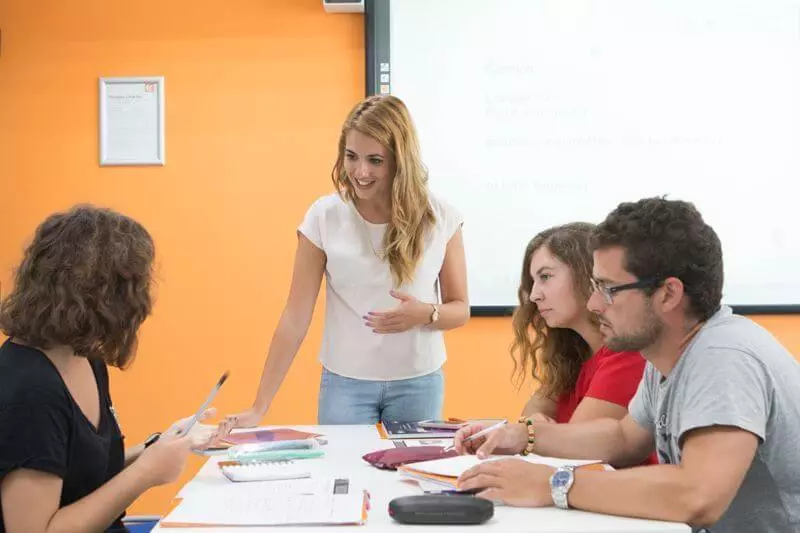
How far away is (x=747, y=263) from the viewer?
3.59 meters

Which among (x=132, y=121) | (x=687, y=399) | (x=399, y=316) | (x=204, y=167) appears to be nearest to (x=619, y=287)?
(x=687, y=399)

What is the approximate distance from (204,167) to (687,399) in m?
2.51

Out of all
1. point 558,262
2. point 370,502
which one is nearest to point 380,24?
point 558,262

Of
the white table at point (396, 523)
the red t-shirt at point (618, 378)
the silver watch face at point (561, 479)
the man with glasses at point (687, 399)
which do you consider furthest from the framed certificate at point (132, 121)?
the silver watch face at point (561, 479)

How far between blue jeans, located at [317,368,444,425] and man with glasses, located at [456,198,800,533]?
91 cm

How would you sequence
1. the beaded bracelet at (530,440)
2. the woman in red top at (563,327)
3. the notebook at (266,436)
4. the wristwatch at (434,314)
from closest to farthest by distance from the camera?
1. the beaded bracelet at (530,440)
2. the notebook at (266,436)
3. the woman in red top at (563,327)
4. the wristwatch at (434,314)

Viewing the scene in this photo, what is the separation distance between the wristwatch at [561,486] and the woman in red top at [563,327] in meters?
0.54

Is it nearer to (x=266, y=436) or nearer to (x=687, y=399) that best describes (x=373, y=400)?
(x=266, y=436)

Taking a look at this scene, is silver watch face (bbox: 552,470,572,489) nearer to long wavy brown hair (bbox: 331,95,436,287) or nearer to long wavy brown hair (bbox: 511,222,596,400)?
long wavy brown hair (bbox: 511,222,596,400)

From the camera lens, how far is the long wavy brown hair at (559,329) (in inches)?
88.0

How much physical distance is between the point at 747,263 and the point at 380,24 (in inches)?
68.8

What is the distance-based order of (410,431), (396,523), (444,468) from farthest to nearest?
(410,431) → (444,468) → (396,523)

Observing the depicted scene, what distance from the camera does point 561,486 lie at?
147 centimetres

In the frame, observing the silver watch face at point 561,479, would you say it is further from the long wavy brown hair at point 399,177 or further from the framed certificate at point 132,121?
the framed certificate at point 132,121
